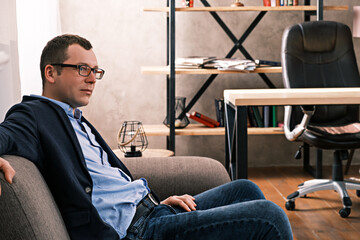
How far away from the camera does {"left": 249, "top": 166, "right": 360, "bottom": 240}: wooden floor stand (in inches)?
100

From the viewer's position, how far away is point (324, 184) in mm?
2986

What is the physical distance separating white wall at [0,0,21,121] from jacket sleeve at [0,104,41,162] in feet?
1.96

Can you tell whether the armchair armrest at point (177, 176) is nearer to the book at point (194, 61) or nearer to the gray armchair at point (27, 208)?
the gray armchair at point (27, 208)

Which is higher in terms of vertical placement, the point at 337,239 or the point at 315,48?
the point at 315,48

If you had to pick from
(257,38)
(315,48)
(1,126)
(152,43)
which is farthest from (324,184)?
(1,126)

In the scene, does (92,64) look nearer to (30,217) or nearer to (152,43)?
(30,217)

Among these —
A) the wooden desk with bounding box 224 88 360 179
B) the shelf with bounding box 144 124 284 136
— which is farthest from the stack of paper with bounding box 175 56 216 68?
the wooden desk with bounding box 224 88 360 179

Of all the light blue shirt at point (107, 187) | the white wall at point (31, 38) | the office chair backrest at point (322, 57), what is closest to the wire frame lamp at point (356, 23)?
the office chair backrest at point (322, 57)

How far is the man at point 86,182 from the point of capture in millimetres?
1194

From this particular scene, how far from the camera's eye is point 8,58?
1814 millimetres

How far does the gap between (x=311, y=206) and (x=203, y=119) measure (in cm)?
110

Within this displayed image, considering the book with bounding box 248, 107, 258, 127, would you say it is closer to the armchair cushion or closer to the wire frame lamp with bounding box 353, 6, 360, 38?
the wire frame lamp with bounding box 353, 6, 360, 38

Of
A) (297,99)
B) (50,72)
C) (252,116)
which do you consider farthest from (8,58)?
(252,116)

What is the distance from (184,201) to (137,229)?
0.25 m
